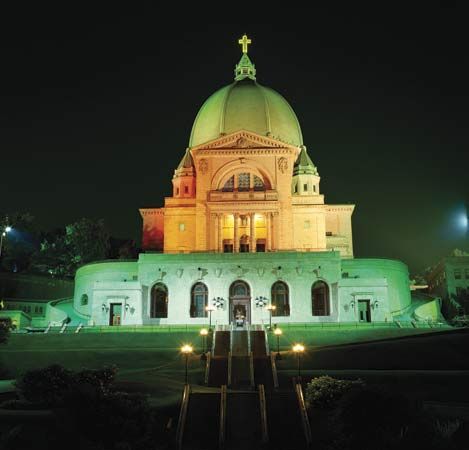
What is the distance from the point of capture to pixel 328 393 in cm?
2836

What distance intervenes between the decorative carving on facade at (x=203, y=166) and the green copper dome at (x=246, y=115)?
11.4ft

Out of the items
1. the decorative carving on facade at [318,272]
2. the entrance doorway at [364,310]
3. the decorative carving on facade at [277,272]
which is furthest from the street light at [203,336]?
the entrance doorway at [364,310]

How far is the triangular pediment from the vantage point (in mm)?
72625

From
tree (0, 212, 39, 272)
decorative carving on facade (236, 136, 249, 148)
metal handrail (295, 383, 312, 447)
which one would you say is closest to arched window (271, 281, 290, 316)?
decorative carving on facade (236, 136, 249, 148)

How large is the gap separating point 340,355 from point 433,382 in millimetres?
7753

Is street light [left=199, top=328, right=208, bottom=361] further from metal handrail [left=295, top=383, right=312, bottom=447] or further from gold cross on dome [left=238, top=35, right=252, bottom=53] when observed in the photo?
gold cross on dome [left=238, top=35, right=252, bottom=53]

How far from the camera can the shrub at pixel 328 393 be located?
28.1 m

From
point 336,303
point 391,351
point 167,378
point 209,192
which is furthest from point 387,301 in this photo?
point 167,378

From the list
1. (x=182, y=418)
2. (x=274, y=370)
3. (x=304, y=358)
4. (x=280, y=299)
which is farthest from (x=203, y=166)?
(x=182, y=418)

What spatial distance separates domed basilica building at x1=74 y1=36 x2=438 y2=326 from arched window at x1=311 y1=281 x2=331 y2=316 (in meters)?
0.10

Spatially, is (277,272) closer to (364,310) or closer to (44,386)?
(364,310)

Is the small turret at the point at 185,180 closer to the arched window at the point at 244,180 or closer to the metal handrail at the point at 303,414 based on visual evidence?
the arched window at the point at 244,180

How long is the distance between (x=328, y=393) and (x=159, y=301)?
3393 cm

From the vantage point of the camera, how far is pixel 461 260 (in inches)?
3191
